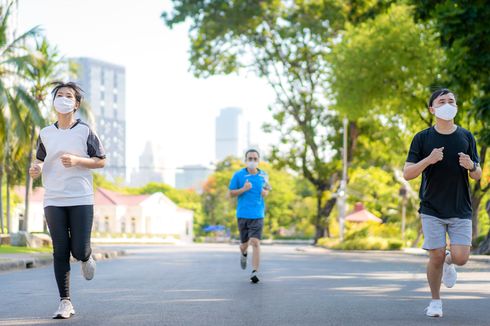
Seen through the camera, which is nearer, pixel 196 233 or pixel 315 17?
pixel 315 17

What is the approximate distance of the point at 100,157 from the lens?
757 cm

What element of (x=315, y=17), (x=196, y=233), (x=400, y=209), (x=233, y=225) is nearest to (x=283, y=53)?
(x=315, y=17)

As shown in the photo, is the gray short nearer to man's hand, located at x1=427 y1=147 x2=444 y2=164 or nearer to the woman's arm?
man's hand, located at x1=427 y1=147 x2=444 y2=164

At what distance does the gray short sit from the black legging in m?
2.89

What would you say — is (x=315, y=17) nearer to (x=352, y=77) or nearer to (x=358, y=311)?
(x=352, y=77)

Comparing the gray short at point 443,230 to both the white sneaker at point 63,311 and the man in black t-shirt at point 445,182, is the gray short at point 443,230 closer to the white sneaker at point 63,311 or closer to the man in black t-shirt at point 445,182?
the man in black t-shirt at point 445,182

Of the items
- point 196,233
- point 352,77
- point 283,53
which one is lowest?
point 196,233

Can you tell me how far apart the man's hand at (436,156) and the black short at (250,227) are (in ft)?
15.8

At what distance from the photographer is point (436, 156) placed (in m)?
7.23

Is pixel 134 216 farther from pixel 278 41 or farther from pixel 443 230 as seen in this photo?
pixel 443 230

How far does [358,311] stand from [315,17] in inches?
1155

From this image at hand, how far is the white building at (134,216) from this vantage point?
90.9 m

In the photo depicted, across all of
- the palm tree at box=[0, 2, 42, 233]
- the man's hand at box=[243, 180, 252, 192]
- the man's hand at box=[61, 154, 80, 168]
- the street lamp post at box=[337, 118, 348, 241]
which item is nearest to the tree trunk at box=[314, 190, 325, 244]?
the street lamp post at box=[337, 118, 348, 241]

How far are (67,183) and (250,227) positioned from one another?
4.81 m
